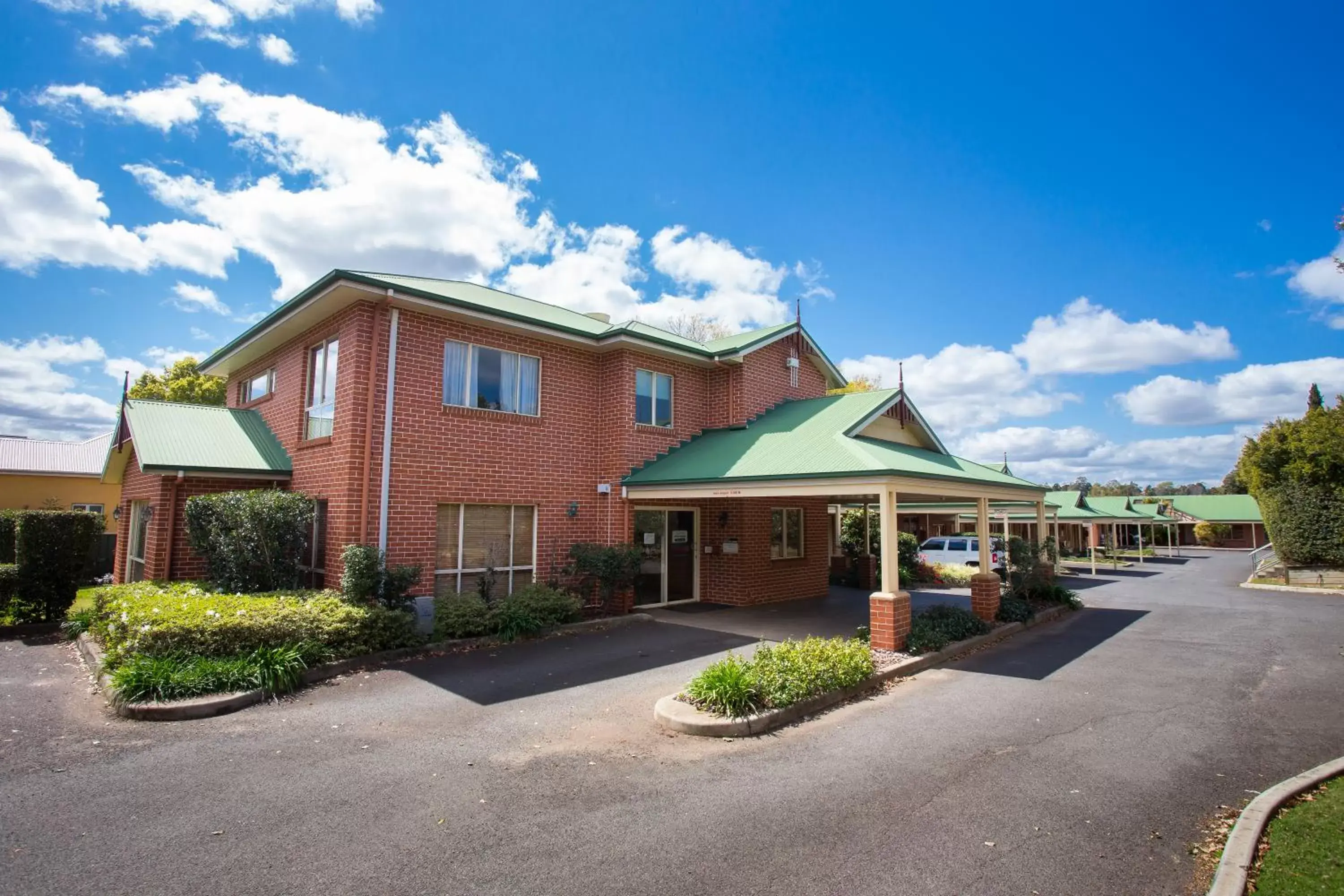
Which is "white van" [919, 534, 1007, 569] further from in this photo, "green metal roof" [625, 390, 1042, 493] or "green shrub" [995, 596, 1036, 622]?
"green shrub" [995, 596, 1036, 622]

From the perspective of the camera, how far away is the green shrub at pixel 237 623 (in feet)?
27.2

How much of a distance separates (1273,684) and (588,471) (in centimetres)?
1130

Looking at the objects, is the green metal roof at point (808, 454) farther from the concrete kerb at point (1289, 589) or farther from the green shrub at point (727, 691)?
the concrete kerb at point (1289, 589)

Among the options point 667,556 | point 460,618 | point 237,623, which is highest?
point 667,556

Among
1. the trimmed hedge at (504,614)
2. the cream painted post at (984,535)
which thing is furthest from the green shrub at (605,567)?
the cream painted post at (984,535)

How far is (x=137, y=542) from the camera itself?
1443 centimetres

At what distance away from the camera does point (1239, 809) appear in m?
5.31

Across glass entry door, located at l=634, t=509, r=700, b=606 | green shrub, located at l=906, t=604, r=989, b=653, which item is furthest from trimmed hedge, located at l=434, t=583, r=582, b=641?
green shrub, located at l=906, t=604, r=989, b=653

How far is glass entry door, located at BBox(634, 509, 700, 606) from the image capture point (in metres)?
15.1

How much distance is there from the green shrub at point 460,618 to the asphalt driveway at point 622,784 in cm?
101

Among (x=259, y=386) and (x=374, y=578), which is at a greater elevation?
(x=259, y=386)

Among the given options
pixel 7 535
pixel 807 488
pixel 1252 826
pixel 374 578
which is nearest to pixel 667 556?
pixel 807 488

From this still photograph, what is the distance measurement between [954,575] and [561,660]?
17.3 meters

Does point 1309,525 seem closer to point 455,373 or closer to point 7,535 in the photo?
point 455,373
